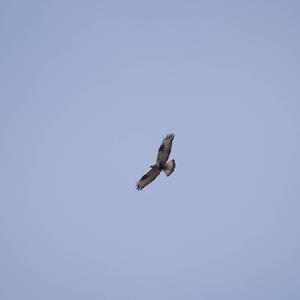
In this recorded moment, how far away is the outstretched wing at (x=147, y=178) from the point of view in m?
34.0

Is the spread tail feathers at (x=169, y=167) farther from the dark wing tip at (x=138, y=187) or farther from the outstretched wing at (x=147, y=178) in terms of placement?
the dark wing tip at (x=138, y=187)

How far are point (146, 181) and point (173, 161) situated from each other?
83.9 inches

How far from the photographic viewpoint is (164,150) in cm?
3334

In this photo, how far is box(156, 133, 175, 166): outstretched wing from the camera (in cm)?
3328

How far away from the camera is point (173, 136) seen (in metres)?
33.6

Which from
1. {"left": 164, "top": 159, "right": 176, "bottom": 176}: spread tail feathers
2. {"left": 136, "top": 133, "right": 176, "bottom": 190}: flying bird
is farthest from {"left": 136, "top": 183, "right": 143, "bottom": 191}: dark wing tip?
{"left": 164, "top": 159, "right": 176, "bottom": 176}: spread tail feathers

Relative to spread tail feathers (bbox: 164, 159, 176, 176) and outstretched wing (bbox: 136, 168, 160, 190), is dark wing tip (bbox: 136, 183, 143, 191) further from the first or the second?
spread tail feathers (bbox: 164, 159, 176, 176)

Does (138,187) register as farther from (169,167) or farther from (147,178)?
(169,167)

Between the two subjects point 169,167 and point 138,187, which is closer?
point 169,167

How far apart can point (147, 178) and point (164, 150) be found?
6.56 feet

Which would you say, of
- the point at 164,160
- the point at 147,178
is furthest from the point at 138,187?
the point at 164,160

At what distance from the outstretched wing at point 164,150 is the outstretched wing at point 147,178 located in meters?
0.75

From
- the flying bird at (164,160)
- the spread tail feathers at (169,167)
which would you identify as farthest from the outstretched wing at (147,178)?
the spread tail feathers at (169,167)

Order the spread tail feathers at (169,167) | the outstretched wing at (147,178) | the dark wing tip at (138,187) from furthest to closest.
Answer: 1. the dark wing tip at (138,187)
2. the outstretched wing at (147,178)
3. the spread tail feathers at (169,167)
